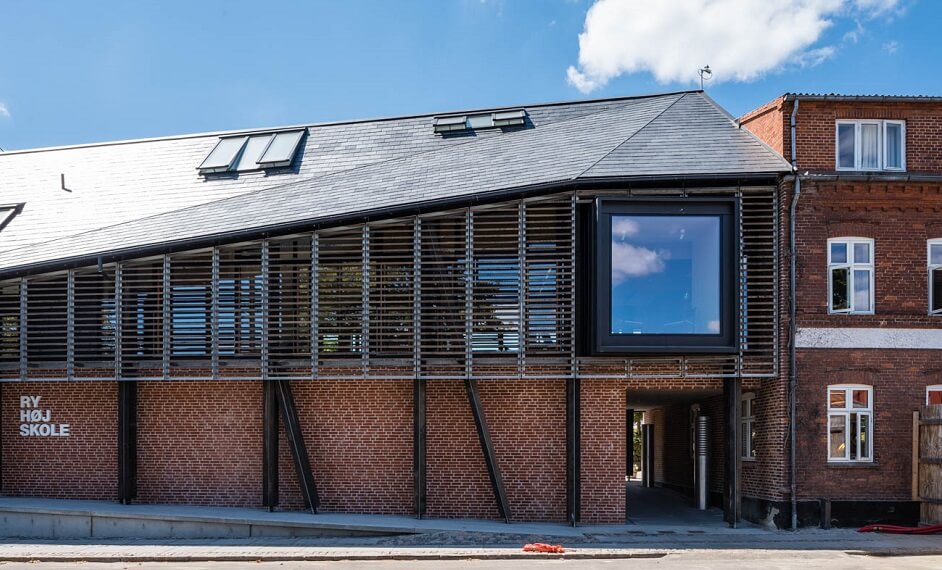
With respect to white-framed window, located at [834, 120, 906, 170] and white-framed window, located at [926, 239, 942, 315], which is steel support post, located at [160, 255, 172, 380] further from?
white-framed window, located at [926, 239, 942, 315]

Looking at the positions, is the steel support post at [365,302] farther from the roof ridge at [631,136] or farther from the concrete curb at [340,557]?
the concrete curb at [340,557]

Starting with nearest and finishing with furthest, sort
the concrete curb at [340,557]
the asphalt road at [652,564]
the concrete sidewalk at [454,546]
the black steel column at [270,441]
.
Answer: the asphalt road at [652,564], the concrete curb at [340,557], the concrete sidewalk at [454,546], the black steel column at [270,441]

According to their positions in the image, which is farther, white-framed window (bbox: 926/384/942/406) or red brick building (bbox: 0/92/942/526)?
Answer: white-framed window (bbox: 926/384/942/406)

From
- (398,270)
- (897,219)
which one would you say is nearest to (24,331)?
(398,270)

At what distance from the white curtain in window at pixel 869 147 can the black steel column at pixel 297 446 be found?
12.0 m

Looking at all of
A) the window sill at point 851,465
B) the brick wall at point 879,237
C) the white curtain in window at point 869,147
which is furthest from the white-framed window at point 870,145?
the window sill at point 851,465

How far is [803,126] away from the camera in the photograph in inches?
747

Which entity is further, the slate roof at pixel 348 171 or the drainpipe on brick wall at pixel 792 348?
the slate roof at pixel 348 171

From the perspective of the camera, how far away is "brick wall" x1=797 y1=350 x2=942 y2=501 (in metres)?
18.5

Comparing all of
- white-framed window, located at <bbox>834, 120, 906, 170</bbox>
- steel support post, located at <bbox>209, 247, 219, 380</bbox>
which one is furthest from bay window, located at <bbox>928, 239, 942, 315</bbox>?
steel support post, located at <bbox>209, 247, 219, 380</bbox>

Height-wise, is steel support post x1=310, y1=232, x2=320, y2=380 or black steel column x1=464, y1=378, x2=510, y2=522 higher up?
steel support post x1=310, y1=232, x2=320, y2=380

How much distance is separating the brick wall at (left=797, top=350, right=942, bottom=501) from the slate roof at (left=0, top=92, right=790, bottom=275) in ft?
12.8

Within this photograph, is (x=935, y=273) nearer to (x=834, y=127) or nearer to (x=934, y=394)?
(x=934, y=394)

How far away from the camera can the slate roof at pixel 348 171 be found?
62.1ft
